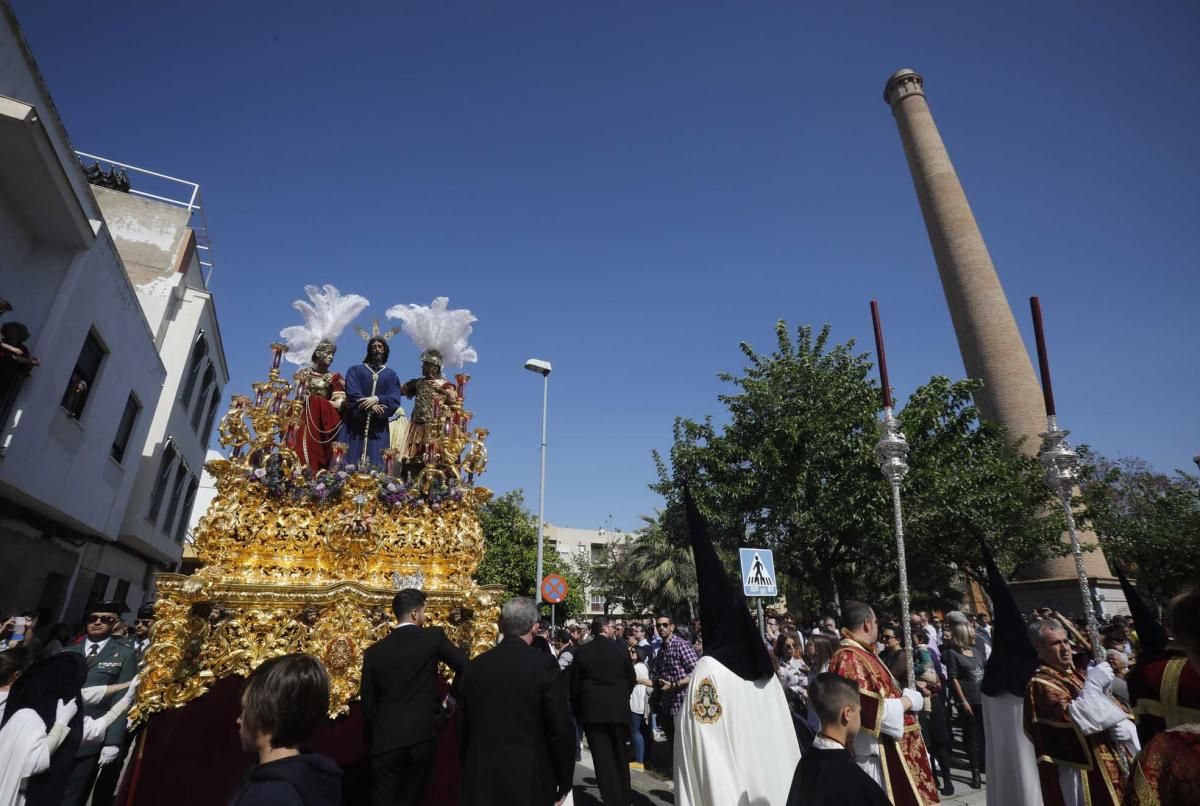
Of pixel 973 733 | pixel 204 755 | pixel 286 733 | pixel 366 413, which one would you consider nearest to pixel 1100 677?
pixel 286 733

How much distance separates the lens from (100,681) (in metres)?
5.31

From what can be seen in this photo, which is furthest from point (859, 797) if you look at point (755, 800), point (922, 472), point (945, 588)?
point (945, 588)

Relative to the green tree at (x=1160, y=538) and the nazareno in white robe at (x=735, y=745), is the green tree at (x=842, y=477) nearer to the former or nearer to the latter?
the green tree at (x=1160, y=538)

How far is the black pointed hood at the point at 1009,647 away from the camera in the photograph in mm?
4543

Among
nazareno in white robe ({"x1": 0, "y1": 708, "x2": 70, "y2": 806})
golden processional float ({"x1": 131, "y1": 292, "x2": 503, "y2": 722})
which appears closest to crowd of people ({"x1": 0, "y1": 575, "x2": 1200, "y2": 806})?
nazareno in white robe ({"x1": 0, "y1": 708, "x2": 70, "y2": 806})

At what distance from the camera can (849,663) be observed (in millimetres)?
4406

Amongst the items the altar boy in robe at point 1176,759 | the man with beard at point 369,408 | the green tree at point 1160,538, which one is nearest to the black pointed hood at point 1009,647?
the altar boy in robe at point 1176,759

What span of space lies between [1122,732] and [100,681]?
26.2 ft

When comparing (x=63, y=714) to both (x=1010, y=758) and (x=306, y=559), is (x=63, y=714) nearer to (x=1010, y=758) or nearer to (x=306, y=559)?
(x=306, y=559)

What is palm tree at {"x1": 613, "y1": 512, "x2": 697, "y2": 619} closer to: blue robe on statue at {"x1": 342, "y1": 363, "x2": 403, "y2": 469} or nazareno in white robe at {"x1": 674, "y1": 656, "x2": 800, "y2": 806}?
blue robe on statue at {"x1": 342, "y1": 363, "x2": 403, "y2": 469}

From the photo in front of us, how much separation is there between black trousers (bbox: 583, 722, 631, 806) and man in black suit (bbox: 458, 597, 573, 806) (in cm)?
132

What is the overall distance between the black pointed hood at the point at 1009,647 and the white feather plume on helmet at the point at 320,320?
686cm

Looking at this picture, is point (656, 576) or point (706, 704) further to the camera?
point (656, 576)

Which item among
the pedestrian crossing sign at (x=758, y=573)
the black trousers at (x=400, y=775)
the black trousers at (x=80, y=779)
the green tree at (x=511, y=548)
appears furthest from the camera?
the green tree at (x=511, y=548)
